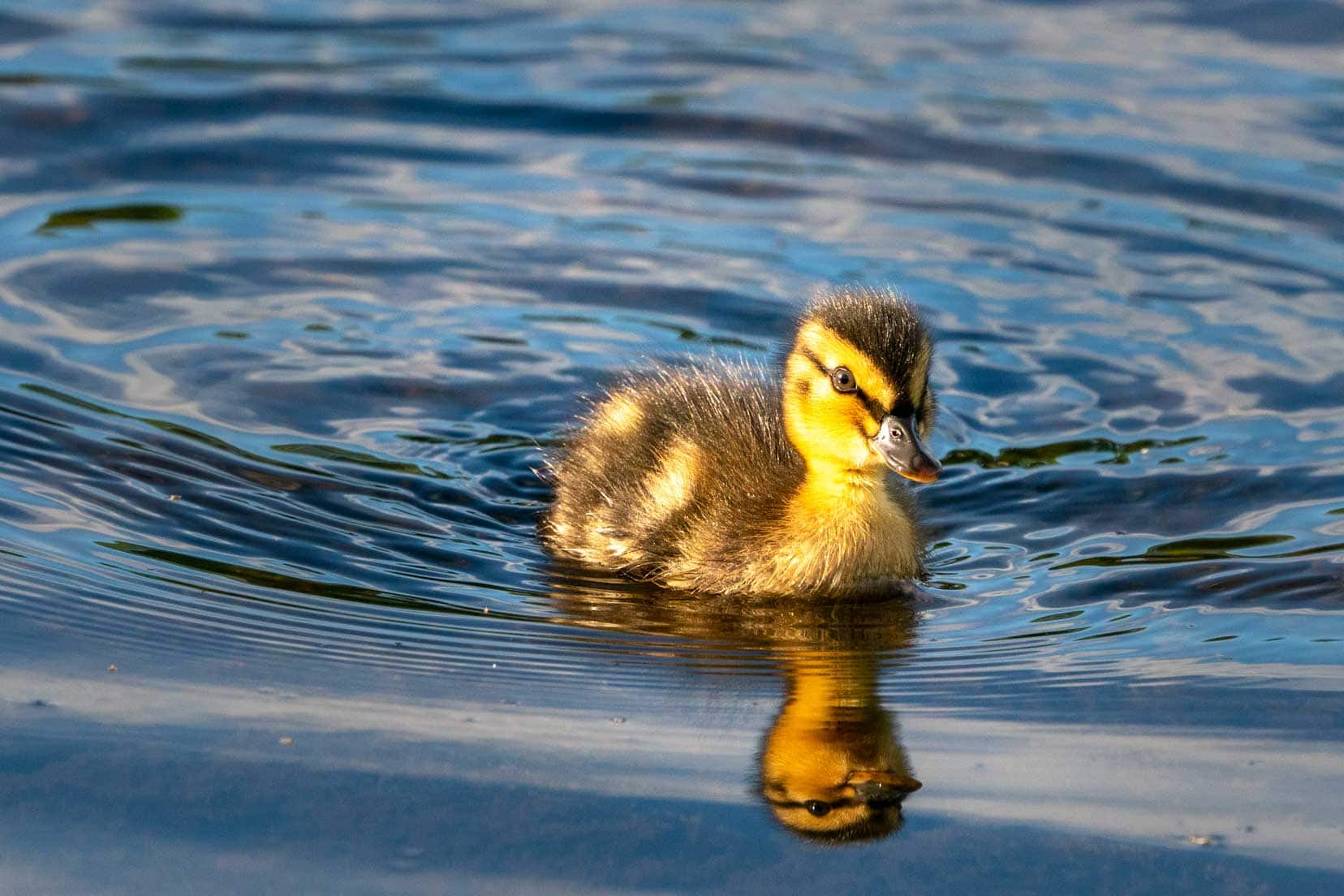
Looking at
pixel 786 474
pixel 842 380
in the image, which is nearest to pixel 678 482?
pixel 786 474

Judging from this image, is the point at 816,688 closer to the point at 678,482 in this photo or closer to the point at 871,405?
the point at 871,405

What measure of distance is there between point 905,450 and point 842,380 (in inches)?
10.5

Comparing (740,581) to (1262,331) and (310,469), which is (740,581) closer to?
(310,469)

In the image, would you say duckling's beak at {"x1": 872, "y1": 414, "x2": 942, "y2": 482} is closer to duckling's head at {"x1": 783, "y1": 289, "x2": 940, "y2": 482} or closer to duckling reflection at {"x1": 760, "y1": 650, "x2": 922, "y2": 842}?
duckling's head at {"x1": 783, "y1": 289, "x2": 940, "y2": 482}

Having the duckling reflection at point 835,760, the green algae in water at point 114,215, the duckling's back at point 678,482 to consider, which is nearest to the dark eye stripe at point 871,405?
the duckling's back at point 678,482

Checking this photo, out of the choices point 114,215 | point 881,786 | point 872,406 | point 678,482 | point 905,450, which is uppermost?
point 114,215

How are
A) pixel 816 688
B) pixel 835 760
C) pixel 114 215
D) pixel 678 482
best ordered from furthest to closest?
pixel 114 215 < pixel 678 482 < pixel 816 688 < pixel 835 760

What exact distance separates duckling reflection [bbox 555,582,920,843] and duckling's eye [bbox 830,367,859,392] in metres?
0.58

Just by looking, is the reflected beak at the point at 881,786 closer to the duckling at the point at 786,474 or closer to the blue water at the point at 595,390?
the blue water at the point at 595,390

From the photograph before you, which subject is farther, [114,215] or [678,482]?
[114,215]

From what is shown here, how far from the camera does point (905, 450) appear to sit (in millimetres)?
5215

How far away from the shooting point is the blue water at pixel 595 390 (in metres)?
3.79

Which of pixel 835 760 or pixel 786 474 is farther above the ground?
pixel 786 474

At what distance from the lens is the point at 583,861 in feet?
11.8
